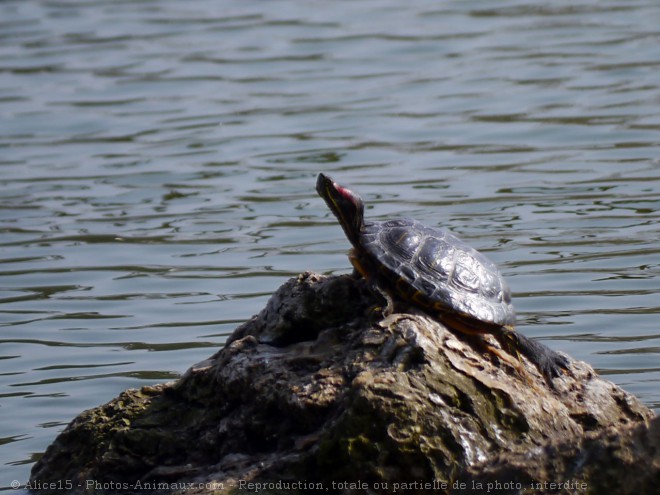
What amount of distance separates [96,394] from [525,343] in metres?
Answer: 2.08

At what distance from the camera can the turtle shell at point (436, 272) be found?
4.20 meters

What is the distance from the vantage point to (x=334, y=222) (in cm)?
797

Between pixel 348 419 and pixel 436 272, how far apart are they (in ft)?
2.64

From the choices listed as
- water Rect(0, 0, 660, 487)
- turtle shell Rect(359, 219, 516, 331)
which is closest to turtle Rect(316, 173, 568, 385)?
turtle shell Rect(359, 219, 516, 331)

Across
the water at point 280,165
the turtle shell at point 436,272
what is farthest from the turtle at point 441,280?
the water at point 280,165

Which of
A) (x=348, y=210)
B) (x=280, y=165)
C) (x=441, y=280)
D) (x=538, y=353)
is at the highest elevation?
(x=348, y=210)

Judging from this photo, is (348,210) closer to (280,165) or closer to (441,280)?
(441,280)

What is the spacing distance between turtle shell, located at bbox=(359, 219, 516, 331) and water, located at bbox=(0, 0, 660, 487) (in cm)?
112

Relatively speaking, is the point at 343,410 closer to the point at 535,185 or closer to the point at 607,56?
the point at 535,185

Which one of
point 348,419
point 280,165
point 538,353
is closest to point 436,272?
point 538,353

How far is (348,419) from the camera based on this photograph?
3660mm

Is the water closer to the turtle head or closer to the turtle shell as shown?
the turtle shell

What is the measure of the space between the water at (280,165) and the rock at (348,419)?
2.37 feet

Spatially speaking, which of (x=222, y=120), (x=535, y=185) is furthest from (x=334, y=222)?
(x=222, y=120)
